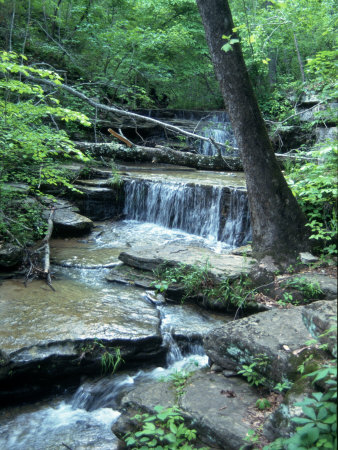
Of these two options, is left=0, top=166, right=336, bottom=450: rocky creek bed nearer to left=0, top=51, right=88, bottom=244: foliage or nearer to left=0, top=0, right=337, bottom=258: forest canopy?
left=0, top=51, right=88, bottom=244: foliage

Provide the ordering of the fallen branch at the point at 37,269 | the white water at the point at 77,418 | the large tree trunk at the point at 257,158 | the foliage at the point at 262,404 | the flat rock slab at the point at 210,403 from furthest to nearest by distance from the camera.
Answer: the fallen branch at the point at 37,269, the large tree trunk at the point at 257,158, the white water at the point at 77,418, the foliage at the point at 262,404, the flat rock slab at the point at 210,403

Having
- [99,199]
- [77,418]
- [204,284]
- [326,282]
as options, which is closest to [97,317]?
[77,418]

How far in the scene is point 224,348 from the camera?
371cm

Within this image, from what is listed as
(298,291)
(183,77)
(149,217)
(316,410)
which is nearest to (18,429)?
(316,410)

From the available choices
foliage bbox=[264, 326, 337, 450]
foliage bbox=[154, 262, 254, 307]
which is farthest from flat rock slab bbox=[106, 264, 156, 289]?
foliage bbox=[264, 326, 337, 450]

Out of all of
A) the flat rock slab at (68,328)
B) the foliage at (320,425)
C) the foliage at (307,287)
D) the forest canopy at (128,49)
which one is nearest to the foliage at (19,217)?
the forest canopy at (128,49)

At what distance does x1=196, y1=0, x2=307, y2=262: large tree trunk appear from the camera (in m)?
4.91

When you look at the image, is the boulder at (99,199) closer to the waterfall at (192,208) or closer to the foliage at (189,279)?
the waterfall at (192,208)

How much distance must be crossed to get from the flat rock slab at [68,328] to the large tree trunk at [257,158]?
2133 mm

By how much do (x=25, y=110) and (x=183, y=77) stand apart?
44.1 feet

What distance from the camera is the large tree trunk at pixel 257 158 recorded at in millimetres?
4914

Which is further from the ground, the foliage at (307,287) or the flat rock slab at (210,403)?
the foliage at (307,287)

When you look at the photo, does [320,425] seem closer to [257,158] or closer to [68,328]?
[68,328]

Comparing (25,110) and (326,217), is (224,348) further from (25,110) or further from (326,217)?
(25,110)
